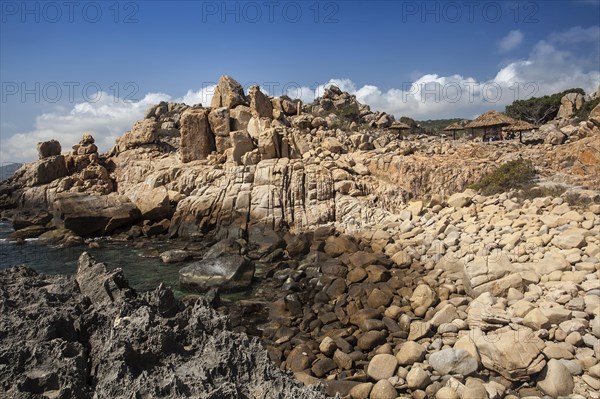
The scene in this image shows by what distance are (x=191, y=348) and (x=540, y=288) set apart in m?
9.67

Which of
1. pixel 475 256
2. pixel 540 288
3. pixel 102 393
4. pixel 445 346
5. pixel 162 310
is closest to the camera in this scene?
pixel 102 393

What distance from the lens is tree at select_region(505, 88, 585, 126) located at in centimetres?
4806

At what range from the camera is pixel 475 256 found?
1366 cm

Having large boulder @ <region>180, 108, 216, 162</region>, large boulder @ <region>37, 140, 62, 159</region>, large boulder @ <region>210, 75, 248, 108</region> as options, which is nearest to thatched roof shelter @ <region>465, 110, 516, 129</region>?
large boulder @ <region>210, 75, 248, 108</region>

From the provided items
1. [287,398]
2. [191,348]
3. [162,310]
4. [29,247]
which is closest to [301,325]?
[162,310]

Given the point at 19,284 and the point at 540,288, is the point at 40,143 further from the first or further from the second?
the point at 540,288

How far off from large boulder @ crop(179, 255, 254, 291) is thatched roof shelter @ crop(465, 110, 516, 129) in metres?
20.5

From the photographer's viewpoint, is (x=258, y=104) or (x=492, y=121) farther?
(x=258, y=104)

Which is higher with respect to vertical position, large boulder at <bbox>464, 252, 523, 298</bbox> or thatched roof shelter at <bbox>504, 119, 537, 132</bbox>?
thatched roof shelter at <bbox>504, 119, 537, 132</bbox>

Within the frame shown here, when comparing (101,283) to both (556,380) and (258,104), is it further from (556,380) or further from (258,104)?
(258,104)

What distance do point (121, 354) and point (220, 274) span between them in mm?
11110

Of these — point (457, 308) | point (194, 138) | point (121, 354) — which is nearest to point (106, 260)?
point (194, 138)

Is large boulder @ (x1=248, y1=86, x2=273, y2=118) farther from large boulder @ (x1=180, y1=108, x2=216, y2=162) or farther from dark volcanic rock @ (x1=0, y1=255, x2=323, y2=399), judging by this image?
dark volcanic rock @ (x1=0, y1=255, x2=323, y2=399)

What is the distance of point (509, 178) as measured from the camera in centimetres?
1842
